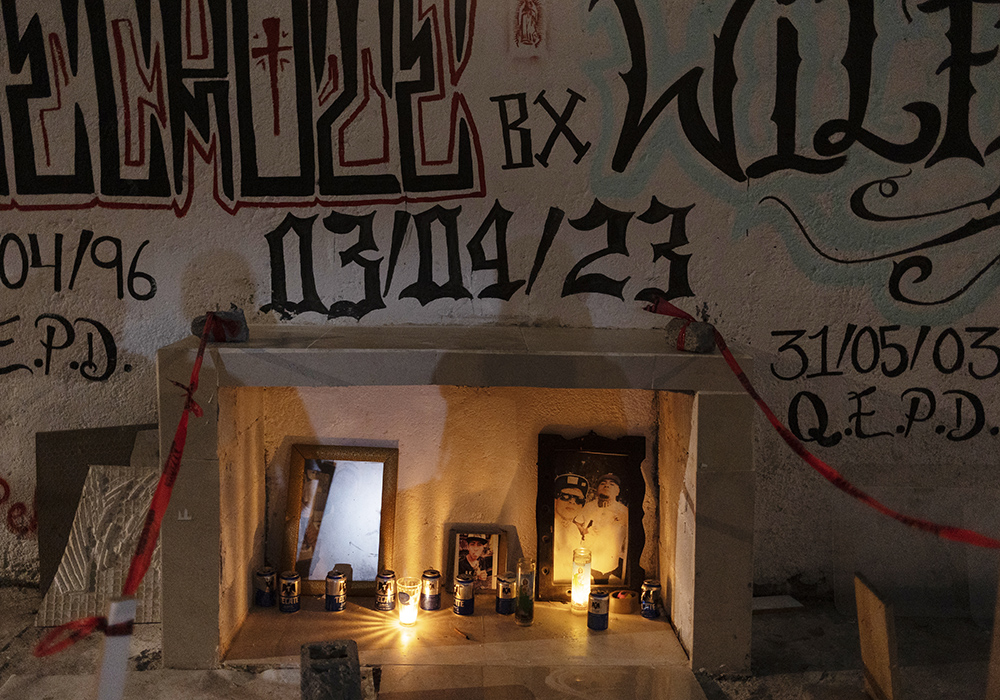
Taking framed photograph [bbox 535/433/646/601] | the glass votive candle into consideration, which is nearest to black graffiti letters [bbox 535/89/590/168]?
framed photograph [bbox 535/433/646/601]

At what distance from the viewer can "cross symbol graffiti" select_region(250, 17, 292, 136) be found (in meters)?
3.95

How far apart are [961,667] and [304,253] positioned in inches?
142

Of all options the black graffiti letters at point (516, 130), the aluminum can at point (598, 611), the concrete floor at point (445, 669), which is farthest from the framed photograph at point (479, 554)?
the black graffiti letters at point (516, 130)

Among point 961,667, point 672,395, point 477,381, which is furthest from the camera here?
point 672,395

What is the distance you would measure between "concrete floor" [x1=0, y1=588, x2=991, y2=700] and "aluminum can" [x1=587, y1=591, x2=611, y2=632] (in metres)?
0.32

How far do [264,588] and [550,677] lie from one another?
58.9 inches

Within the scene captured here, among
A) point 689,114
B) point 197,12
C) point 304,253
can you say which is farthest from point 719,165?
point 197,12

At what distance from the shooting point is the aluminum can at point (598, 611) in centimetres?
384

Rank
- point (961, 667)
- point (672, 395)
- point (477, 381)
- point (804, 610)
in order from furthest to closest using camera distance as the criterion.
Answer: point (804, 610) → point (672, 395) → point (961, 667) → point (477, 381)

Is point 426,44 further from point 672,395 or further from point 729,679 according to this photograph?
point 729,679

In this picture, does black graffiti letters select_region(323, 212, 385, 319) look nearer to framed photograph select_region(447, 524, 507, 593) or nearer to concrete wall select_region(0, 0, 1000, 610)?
concrete wall select_region(0, 0, 1000, 610)

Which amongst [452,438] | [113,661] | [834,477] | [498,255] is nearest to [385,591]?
[452,438]

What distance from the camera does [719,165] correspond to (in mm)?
4035

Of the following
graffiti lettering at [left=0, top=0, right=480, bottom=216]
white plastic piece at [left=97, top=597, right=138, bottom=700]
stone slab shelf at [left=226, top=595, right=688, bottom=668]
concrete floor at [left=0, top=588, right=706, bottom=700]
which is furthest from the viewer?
graffiti lettering at [left=0, top=0, right=480, bottom=216]
